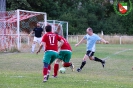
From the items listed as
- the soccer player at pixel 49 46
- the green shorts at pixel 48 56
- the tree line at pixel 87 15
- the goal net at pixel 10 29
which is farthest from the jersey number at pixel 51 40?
the tree line at pixel 87 15

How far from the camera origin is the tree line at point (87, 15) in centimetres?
6973

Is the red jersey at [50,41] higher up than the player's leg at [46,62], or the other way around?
the red jersey at [50,41]

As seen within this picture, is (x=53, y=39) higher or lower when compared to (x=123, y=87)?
higher

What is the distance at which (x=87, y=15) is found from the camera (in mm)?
73625

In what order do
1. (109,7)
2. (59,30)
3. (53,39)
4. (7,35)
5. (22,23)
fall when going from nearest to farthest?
(53,39), (59,30), (7,35), (22,23), (109,7)

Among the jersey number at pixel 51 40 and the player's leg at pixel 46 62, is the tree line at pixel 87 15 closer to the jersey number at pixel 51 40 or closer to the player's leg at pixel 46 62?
the jersey number at pixel 51 40

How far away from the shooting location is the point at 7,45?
29297 mm

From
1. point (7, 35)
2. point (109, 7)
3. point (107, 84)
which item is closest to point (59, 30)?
point (107, 84)

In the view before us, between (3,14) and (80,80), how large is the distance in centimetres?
1785

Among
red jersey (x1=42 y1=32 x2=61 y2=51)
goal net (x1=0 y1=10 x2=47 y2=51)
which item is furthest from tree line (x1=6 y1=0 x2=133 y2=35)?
red jersey (x1=42 y1=32 x2=61 y2=51)

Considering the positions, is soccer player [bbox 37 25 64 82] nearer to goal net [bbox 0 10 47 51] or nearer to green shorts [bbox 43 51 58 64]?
green shorts [bbox 43 51 58 64]

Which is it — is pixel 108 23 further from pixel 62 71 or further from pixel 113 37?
pixel 62 71

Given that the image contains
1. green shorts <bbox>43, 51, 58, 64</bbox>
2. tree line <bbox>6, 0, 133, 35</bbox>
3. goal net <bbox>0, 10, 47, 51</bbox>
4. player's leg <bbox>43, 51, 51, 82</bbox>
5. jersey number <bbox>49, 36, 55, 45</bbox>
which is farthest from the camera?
tree line <bbox>6, 0, 133, 35</bbox>

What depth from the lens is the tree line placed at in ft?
229
